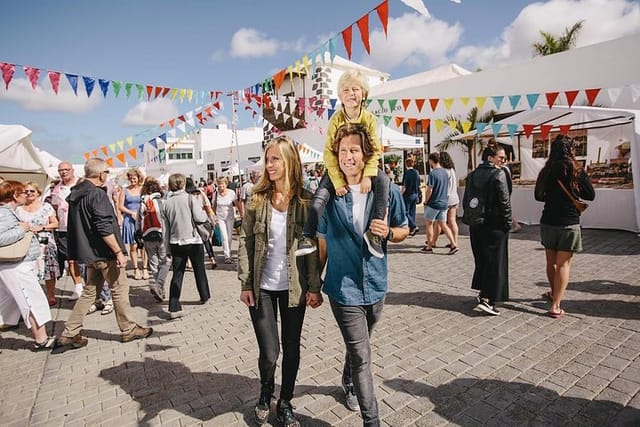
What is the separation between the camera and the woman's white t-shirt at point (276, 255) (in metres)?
2.46

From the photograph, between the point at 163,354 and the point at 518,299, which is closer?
the point at 163,354

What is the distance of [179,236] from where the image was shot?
4801 mm

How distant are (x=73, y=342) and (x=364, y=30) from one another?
5397mm

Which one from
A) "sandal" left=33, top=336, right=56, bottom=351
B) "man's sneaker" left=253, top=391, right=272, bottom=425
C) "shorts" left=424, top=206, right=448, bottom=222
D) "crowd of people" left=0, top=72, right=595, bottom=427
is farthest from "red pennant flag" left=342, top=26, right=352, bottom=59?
"sandal" left=33, top=336, right=56, bottom=351

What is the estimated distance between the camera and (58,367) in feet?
12.1

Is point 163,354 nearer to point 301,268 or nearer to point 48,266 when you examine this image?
point 301,268

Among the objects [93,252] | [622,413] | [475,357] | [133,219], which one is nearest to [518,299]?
[475,357]

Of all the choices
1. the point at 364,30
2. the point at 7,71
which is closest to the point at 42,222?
the point at 7,71

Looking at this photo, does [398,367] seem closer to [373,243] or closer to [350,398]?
[350,398]

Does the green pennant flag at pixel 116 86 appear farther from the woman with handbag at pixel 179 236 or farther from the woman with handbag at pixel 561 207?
the woman with handbag at pixel 561 207

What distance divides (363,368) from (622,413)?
1.81m

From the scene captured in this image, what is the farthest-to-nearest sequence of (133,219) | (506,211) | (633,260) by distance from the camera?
(133,219) < (633,260) < (506,211)

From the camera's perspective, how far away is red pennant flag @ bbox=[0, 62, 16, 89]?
6227 millimetres

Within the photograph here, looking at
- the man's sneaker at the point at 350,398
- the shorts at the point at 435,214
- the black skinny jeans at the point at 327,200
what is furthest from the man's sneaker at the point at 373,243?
the shorts at the point at 435,214
